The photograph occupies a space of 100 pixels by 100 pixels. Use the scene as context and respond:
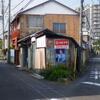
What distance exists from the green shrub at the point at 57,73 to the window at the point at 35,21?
3158 centimetres

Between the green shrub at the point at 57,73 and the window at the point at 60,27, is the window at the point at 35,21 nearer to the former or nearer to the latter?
the window at the point at 60,27

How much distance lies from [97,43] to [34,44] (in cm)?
11477

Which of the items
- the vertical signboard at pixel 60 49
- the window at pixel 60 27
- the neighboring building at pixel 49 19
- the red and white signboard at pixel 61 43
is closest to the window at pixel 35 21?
the neighboring building at pixel 49 19

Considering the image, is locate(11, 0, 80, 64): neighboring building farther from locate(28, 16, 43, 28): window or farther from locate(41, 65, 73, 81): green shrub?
locate(41, 65, 73, 81): green shrub

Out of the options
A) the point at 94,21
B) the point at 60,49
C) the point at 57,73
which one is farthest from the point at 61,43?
the point at 94,21

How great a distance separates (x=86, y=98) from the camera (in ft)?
52.2

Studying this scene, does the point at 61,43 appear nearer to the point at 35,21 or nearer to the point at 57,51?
the point at 57,51

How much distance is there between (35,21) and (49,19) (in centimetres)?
280

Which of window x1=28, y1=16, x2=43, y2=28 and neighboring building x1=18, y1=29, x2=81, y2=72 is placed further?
window x1=28, y1=16, x2=43, y2=28

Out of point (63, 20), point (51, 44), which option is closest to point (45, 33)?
point (51, 44)

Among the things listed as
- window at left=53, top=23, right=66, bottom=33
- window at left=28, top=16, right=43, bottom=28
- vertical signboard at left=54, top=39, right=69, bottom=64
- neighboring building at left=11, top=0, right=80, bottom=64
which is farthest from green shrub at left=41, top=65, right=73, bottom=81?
window at left=53, top=23, right=66, bottom=33

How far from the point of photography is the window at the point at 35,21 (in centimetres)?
5965

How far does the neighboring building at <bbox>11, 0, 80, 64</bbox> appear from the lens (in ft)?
196

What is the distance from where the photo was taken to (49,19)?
62031 millimetres
